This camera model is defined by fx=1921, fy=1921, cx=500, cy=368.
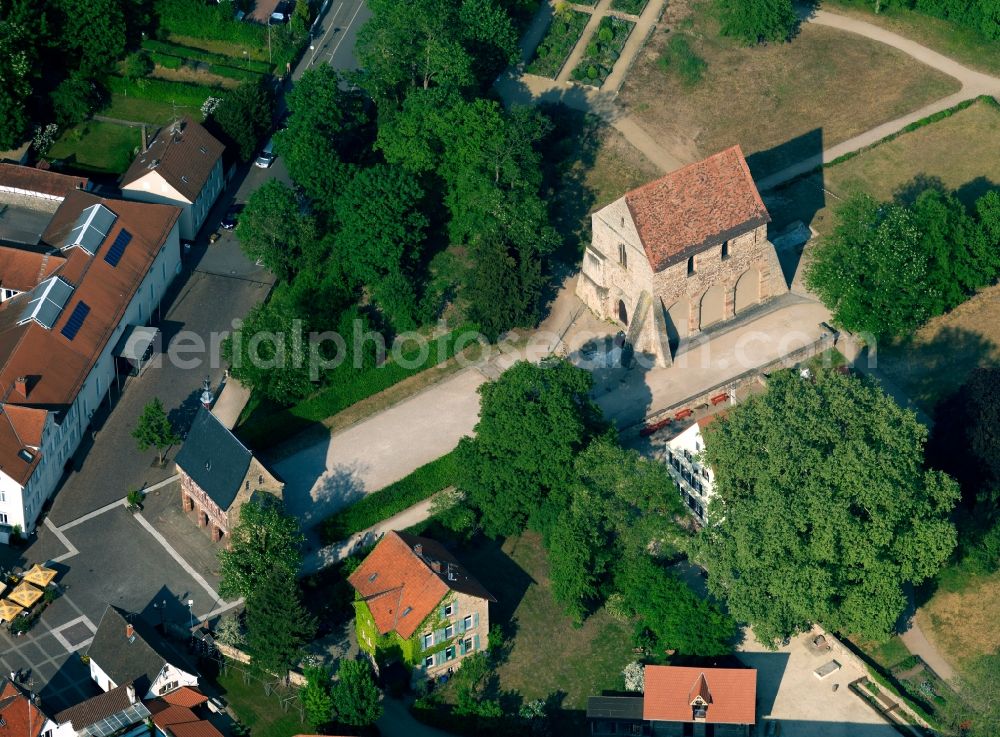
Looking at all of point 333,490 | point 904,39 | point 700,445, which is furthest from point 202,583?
point 904,39

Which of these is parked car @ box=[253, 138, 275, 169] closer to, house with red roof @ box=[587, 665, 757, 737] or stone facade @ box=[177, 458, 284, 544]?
stone facade @ box=[177, 458, 284, 544]

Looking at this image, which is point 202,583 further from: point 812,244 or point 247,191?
point 812,244

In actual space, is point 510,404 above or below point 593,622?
above

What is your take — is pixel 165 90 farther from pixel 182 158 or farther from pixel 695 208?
pixel 695 208

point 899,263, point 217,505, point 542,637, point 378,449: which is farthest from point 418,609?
point 899,263

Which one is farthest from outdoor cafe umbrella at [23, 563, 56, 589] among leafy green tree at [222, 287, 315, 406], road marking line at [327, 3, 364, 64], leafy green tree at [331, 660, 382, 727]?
road marking line at [327, 3, 364, 64]

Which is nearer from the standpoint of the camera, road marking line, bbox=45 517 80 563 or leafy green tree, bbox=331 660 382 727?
leafy green tree, bbox=331 660 382 727
